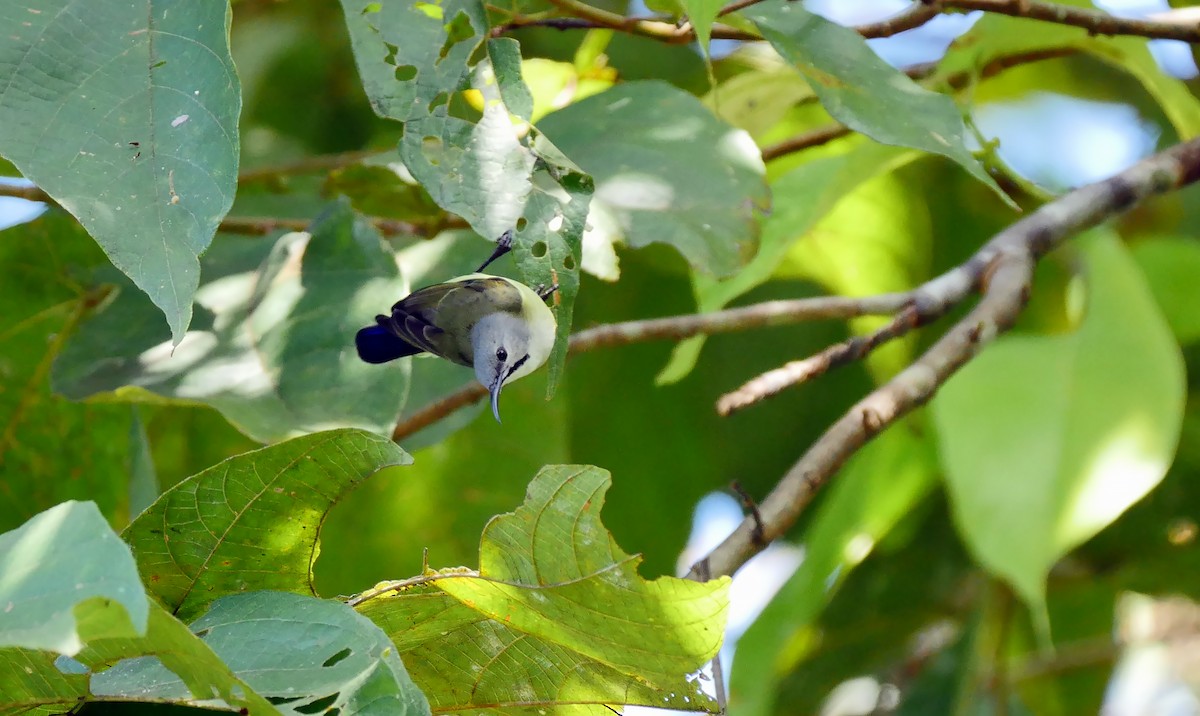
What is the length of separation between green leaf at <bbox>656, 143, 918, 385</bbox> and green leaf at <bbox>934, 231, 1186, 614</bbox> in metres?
0.29

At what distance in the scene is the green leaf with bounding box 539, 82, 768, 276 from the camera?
54.9 inches

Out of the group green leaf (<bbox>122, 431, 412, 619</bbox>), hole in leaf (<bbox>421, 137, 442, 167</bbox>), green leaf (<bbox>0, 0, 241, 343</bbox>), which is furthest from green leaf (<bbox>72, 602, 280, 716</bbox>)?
hole in leaf (<bbox>421, 137, 442, 167</bbox>)

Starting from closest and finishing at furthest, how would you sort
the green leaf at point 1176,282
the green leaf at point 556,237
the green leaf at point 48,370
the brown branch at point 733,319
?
the green leaf at point 556,237 → the brown branch at point 733,319 → the green leaf at point 48,370 → the green leaf at point 1176,282

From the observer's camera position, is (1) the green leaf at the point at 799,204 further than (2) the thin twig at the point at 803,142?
No

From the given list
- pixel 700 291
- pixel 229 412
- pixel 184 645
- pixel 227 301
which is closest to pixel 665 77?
pixel 700 291

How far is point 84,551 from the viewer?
0.63 m

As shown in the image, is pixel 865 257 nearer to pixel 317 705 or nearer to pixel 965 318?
pixel 965 318

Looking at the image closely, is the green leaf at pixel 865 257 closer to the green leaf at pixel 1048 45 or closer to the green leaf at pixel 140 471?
the green leaf at pixel 1048 45

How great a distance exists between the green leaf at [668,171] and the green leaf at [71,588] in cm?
82

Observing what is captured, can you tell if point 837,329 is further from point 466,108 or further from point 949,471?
point 466,108

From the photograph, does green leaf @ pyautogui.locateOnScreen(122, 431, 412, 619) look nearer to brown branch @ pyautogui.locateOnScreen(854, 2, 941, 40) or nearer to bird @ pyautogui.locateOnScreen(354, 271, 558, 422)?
bird @ pyautogui.locateOnScreen(354, 271, 558, 422)

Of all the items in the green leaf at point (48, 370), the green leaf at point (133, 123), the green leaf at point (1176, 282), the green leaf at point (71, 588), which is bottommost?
the green leaf at point (1176, 282)

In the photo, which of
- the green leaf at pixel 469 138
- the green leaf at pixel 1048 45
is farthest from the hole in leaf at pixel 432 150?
the green leaf at pixel 1048 45

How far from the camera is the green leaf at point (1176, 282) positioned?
2.06 meters
